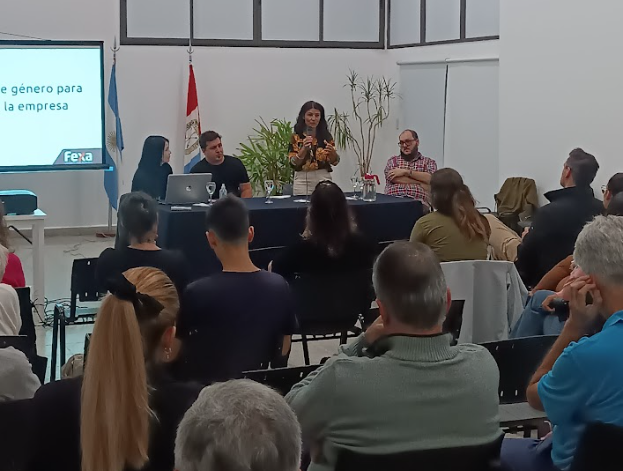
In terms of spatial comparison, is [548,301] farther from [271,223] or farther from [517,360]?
[271,223]

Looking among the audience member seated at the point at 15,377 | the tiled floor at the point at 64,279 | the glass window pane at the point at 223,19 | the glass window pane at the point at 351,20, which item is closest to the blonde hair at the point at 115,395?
the audience member seated at the point at 15,377

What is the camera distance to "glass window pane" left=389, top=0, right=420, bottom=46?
35.3 ft

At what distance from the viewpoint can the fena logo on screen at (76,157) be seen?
9.25m

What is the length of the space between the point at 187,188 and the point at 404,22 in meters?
5.42

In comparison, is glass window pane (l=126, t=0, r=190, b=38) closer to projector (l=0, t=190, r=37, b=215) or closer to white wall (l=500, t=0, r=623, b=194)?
white wall (l=500, t=0, r=623, b=194)

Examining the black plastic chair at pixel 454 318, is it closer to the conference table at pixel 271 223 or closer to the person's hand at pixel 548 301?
the person's hand at pixel 548 301

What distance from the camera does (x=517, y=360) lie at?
2.87m

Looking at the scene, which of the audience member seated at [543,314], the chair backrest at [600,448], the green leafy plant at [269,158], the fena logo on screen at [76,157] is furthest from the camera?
the green leafy plant at [269,158]

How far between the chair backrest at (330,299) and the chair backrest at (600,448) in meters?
2.54

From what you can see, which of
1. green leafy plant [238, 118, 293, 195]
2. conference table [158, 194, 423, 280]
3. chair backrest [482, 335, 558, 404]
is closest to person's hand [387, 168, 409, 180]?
conference table [158, 194, 423, 280]

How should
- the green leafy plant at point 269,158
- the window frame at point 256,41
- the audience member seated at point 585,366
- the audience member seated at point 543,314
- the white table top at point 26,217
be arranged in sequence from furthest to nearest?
the window frame at point 256,41, the green leafy plant at point 269,158, the white table top at point 26,217, the audience member seated at point 543,314, the audience member seated at point 585,366

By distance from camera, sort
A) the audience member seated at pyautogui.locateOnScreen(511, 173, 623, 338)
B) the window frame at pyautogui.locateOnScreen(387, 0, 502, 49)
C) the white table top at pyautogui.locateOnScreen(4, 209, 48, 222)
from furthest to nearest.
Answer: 1. the window frame at pyautogui.locateOnScreen(387, 0, 502, 49)
2. the white table top at pyautogui.locateOnScreen(4, 209, 48, 222)
3. the audience member seated at pyautogui.locateOnScreen(511, 173, 623, 338)

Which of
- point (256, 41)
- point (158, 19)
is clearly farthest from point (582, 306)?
point (256, 41)

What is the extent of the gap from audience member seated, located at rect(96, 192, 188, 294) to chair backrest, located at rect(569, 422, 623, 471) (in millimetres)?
2232
